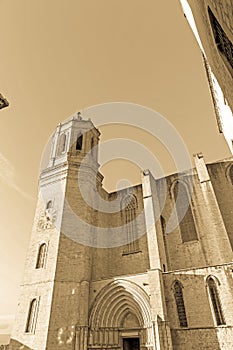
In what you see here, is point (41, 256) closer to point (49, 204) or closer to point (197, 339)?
point (49, 204)

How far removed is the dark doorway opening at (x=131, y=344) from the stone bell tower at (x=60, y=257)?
6.87ft

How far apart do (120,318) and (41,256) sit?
5.21 m

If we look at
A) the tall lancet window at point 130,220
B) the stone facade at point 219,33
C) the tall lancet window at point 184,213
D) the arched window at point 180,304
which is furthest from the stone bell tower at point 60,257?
the stone facade at point 219,33

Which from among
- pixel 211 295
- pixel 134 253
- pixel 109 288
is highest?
pixel 134 253

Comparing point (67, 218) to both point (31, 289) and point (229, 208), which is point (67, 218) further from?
point (229, 208)

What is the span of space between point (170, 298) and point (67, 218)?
22.1 feet

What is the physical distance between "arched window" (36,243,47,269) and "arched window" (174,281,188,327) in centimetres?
677

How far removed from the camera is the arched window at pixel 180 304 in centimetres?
1005

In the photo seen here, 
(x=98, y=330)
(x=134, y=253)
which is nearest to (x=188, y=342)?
(x=98, y=330)

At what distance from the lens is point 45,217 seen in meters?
14.2

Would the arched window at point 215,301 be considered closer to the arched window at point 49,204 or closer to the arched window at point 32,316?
the arched window at point 32,316

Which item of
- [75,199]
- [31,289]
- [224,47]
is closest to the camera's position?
[224,47]

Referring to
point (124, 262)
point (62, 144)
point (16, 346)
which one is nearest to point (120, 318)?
point (124, 262)

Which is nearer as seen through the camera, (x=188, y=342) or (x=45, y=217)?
(x=188, y=342)
